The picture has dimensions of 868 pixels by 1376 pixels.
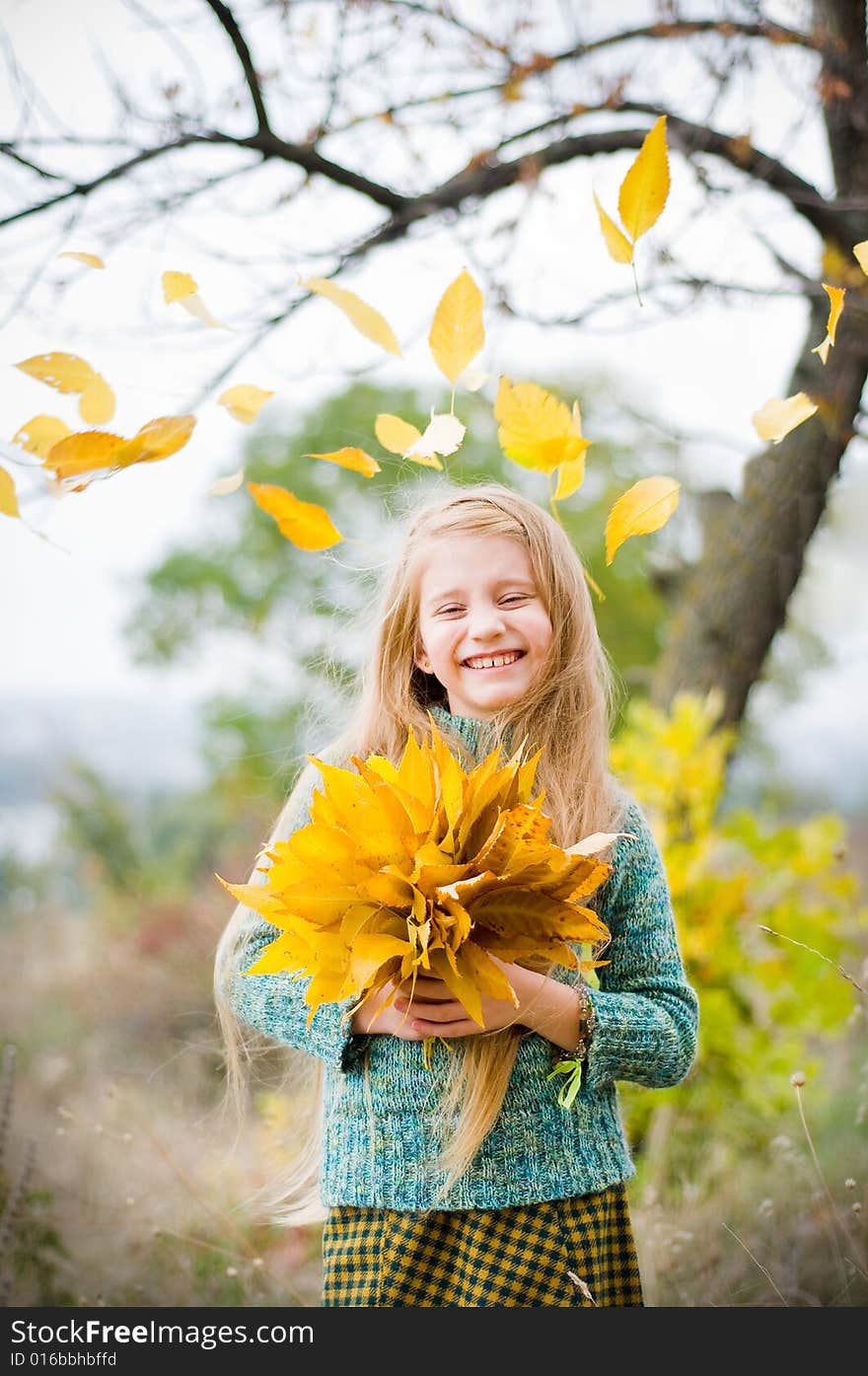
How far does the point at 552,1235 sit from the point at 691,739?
1.26 m

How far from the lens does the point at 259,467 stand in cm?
643

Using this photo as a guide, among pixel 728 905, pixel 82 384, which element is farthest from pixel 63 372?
pixel 728 905

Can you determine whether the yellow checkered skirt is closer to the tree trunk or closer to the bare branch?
the tree trunk

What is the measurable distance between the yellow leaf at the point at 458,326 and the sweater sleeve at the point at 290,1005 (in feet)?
1.44

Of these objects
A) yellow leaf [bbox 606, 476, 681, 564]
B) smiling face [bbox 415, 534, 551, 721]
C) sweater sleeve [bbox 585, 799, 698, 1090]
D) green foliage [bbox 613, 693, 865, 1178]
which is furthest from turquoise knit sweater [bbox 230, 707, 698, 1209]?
green foliage [bbox 613, 693, 865, 1178]

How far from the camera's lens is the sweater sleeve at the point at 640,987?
3.64 feet

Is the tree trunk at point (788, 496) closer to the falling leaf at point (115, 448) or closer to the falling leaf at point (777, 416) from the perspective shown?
the falling leaf at point (777, 416)

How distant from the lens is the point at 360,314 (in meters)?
0.97

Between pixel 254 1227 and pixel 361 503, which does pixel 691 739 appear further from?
pixel 361 503

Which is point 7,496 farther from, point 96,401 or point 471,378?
point 471,378

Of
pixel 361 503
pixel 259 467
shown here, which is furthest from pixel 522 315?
pixel 259 467

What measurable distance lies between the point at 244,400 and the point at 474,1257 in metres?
0.85

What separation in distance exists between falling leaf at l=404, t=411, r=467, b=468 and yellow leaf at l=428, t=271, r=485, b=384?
4 cm

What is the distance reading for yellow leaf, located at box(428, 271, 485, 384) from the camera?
100cm
